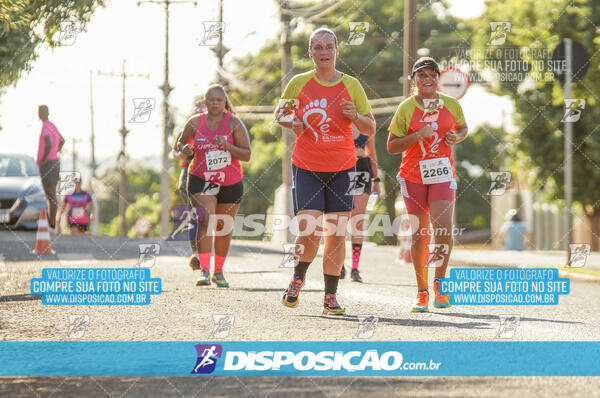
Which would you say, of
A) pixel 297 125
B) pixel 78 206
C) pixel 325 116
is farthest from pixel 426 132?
pixel 78 206

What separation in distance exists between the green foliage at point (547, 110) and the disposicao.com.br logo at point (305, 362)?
17.3 metres

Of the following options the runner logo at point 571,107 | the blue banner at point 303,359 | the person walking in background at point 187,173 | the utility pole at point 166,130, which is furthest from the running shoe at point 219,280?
the utility pole at point 166,130

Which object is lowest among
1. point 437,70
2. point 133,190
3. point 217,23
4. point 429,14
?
point 133,190

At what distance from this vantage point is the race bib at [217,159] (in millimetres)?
9227

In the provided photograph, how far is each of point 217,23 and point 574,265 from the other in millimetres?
6174

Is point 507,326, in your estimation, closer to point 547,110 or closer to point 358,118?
point 358,118

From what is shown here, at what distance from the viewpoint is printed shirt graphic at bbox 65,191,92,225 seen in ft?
50.4

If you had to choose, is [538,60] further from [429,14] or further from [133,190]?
[133,190]

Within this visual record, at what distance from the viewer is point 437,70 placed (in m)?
7.05

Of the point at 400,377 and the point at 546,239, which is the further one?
the point at 546,239

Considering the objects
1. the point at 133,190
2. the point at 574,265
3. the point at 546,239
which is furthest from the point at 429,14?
the point at 133,190

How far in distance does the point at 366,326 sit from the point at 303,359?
1.10 metres

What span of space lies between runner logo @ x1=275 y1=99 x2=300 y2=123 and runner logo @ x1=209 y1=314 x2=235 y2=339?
147 centimetres

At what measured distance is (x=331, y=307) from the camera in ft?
23.2
